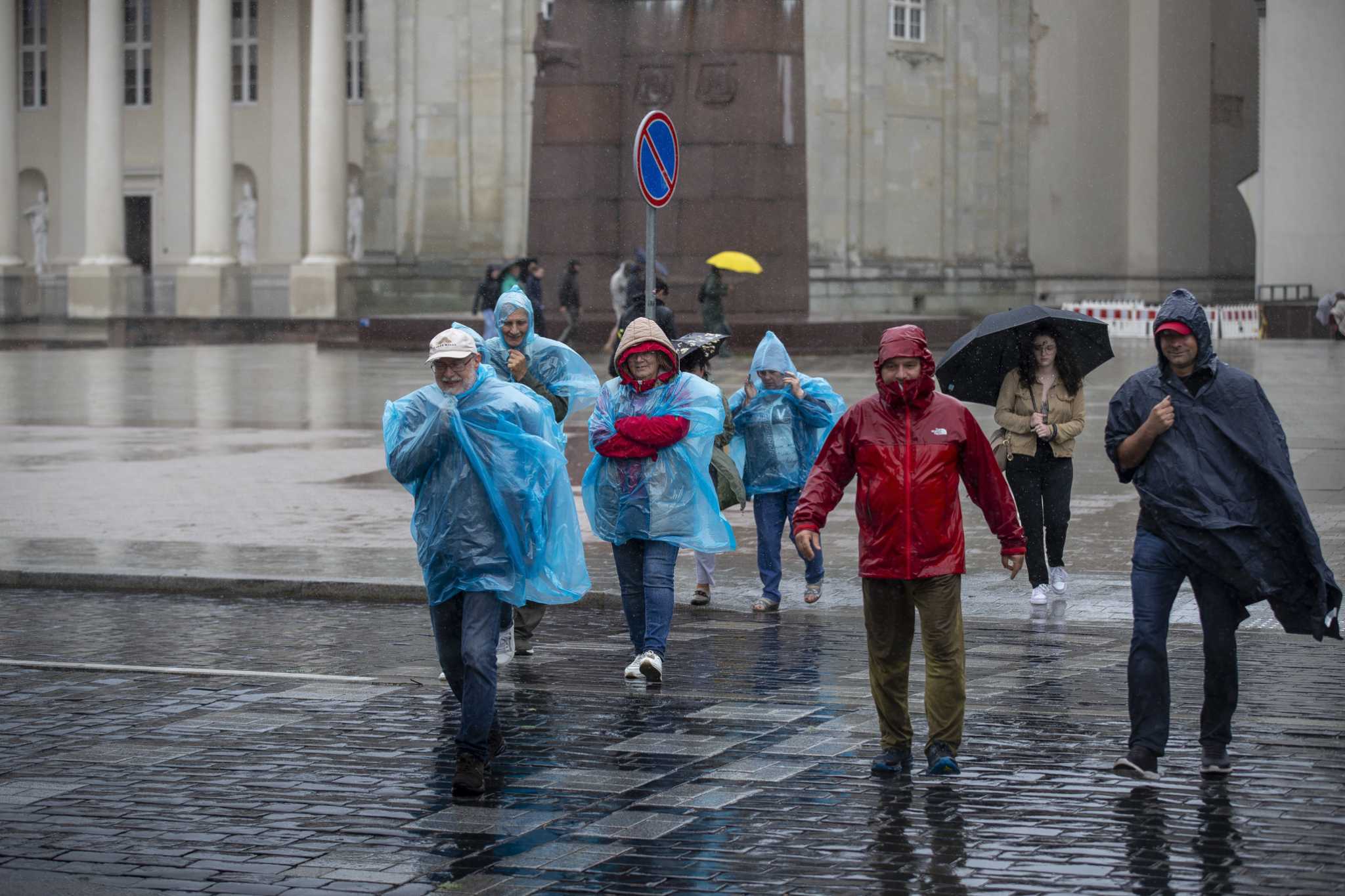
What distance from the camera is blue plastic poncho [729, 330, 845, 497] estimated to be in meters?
11.1

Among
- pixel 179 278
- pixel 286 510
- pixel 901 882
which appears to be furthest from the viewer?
pixel 179 278

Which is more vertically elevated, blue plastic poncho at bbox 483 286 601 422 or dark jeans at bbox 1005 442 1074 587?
blue plastic poncho at bbox 483 286 601 422

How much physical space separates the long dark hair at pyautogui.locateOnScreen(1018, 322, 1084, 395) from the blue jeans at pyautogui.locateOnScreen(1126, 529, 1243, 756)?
14.0 ft

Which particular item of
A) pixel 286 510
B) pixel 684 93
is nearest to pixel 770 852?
pixel 286 510

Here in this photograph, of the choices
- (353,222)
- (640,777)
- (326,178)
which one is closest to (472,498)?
(640,777)

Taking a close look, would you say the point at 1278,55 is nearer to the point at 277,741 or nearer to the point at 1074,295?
the point at 1074,295

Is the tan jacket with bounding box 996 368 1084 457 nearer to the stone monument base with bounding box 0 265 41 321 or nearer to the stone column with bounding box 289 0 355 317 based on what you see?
the stone column with bounding box 289 0 355 317

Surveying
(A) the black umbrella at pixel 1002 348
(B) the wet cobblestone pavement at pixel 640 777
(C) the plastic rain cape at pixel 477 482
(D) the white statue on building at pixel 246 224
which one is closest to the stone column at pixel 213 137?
(D) the white statue on building at pixel 246 224

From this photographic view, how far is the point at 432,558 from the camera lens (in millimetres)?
7012

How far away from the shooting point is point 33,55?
68188 mm

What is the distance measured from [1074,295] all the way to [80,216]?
1287 inches

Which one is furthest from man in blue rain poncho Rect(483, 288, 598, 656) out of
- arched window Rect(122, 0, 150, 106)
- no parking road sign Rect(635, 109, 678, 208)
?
arched window Rect(122, 0, 150, 106)

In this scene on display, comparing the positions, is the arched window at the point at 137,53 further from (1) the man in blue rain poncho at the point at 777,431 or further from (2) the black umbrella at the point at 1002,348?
(2) the black umbrella at the point at 1002,348

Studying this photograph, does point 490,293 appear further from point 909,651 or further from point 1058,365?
point 909,651
